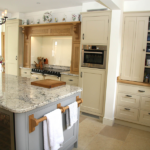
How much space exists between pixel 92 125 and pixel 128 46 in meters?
1.75

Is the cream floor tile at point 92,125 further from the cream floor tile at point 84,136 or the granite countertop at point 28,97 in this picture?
the granite countertop at point 28,97

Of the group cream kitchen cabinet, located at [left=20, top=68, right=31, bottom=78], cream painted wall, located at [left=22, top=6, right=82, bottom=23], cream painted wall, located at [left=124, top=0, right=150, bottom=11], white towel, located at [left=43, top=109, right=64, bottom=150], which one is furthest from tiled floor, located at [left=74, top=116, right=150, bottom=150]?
cream painted wall, located at [left=22, top=6, right=82, bottom=23]

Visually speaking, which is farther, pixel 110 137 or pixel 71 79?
pixel 71 79

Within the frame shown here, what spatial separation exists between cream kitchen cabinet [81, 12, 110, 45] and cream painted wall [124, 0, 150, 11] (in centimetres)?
41

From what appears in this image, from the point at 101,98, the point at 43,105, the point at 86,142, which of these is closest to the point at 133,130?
the point at 101,98

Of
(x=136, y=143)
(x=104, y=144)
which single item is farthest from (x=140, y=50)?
(x=104, y=144)

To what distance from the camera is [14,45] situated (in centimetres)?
487

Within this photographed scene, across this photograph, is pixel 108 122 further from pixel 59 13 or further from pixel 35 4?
pixel 35 4

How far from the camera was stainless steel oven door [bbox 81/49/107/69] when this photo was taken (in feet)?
10.7

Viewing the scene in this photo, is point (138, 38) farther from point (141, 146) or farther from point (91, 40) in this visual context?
point (141, 146)

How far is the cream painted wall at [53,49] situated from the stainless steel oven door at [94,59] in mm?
1124

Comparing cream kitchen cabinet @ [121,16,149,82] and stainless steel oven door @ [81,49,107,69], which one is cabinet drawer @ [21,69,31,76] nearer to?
stainless steel oven door @ [81,49,107,69]

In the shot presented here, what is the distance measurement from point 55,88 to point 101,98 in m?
1.55

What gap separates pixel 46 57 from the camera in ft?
16.8
